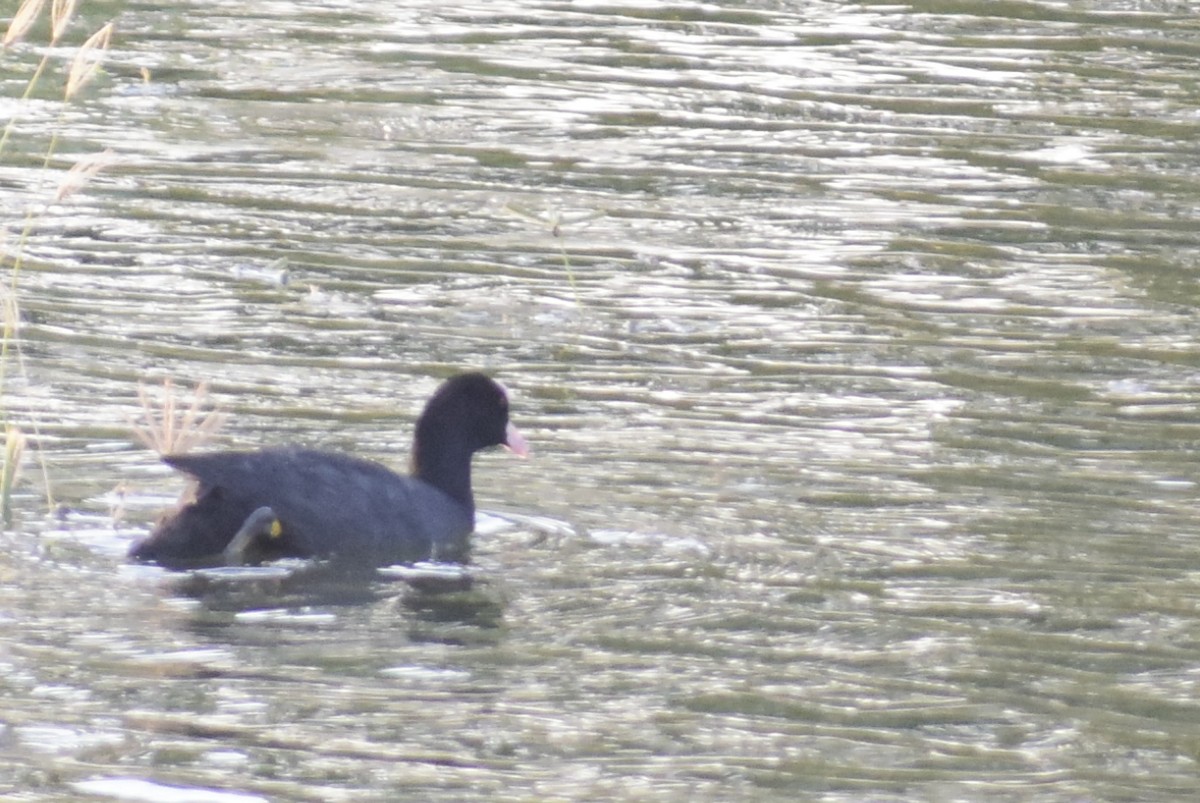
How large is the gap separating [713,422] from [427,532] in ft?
4.72

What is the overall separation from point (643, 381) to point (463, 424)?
1.29 meters

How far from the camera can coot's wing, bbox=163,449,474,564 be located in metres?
7.36

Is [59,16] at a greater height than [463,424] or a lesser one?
greater

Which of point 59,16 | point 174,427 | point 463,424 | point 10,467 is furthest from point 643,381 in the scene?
point 59,16

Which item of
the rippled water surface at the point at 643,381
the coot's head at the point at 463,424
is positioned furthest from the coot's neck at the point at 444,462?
the rippled water surface at the point at 643,381

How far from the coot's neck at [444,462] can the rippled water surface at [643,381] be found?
0.14m

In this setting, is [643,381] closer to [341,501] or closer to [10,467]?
[341,501]

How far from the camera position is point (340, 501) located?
7566 millimetres

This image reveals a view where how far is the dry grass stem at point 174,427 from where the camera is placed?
23.9 ft

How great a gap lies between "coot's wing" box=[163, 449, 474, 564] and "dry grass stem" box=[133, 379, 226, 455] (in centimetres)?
13

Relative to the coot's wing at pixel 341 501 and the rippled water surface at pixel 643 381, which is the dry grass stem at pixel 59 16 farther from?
the coot's wing at pixel 341 501

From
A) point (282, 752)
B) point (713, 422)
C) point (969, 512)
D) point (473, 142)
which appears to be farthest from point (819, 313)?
point (282, 752)

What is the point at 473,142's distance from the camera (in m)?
12.8

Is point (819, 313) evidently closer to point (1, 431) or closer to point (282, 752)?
point (1, 431)
